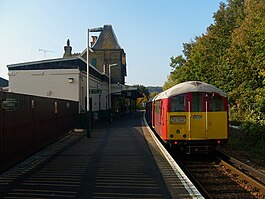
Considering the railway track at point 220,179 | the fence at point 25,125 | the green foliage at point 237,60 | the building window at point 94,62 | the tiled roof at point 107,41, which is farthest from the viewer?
the tiled roof at point 107,41

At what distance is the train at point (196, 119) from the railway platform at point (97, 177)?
101cm

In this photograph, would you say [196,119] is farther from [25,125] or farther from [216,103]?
[25,125]

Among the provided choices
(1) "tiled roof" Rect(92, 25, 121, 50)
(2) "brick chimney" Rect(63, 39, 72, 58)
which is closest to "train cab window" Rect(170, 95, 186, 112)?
(2) "brick chimney" Rect(63, 39, 72, 58)

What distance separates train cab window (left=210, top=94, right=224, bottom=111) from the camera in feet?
43.4

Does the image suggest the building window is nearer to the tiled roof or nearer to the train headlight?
the tiled roof

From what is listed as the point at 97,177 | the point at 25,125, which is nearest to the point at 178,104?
the point at 25,125

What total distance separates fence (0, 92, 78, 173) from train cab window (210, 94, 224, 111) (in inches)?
244

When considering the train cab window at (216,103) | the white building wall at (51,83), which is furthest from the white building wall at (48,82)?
the train cab window at (216,103)

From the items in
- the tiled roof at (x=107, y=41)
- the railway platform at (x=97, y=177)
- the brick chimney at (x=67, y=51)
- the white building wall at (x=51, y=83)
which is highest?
the tiled roof at (x=107, y=41)

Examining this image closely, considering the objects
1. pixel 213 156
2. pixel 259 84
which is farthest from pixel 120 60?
pixel 213 156

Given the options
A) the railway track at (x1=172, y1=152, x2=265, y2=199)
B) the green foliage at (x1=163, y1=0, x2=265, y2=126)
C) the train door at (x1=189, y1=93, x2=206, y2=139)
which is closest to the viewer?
the railway track at (x1=172, y1=152, x2=265, y2=199)

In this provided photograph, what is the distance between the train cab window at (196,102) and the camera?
1316cm

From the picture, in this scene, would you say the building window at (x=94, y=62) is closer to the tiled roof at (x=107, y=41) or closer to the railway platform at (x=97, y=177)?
the tiled roof at (x=107, y=41)

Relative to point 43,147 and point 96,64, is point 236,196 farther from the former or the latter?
point 96,64
